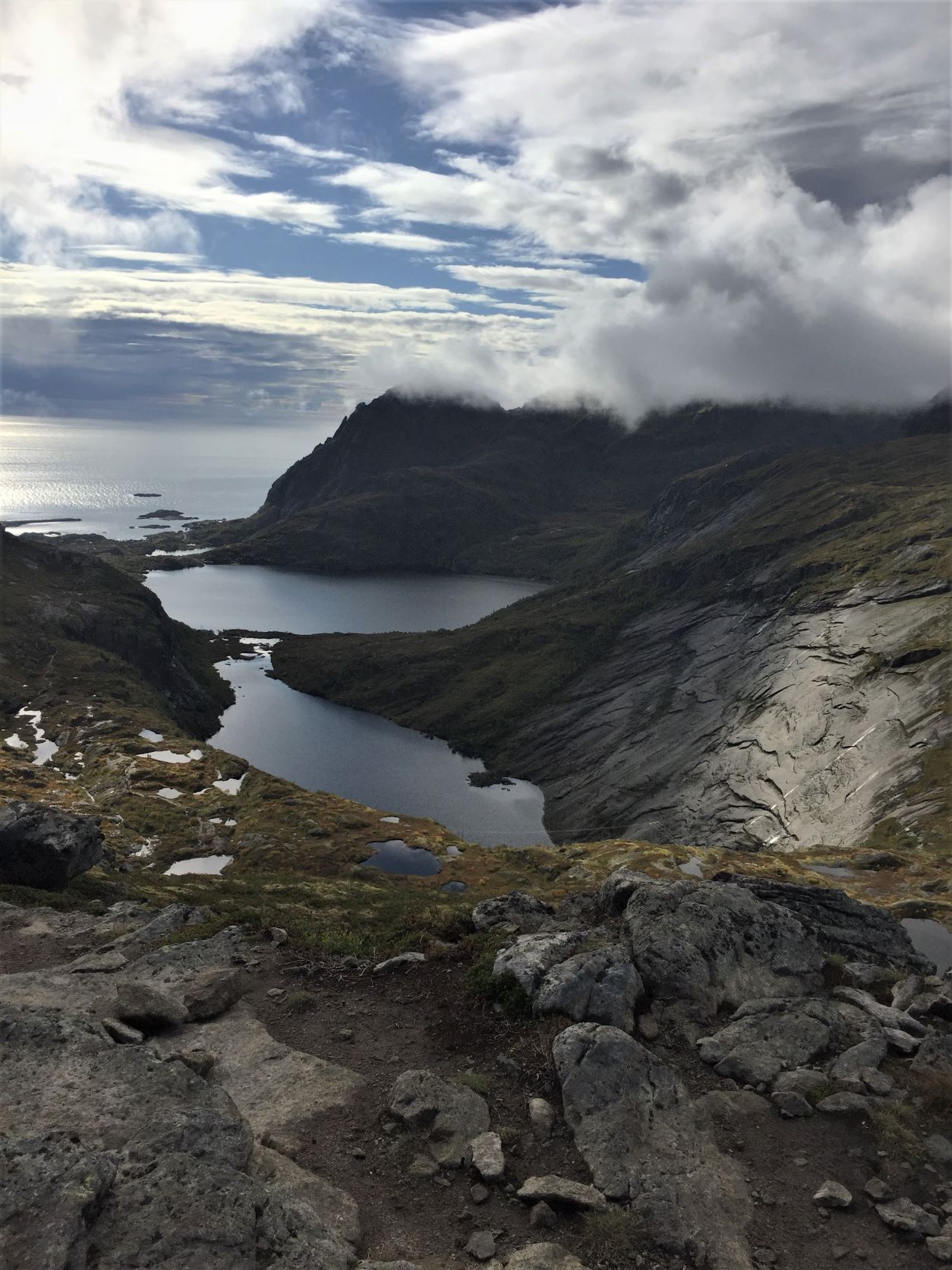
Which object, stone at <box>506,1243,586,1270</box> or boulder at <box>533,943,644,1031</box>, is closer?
stone at <box>506,1243,586,1270</box>

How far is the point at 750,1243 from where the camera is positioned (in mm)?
15422

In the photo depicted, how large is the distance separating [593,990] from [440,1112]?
6147mm

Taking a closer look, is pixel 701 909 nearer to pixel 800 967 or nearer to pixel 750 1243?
pixel 800 967

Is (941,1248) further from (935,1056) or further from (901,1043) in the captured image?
(901,1043)

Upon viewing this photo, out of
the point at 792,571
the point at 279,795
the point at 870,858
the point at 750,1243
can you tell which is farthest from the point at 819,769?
the point at 750,1243

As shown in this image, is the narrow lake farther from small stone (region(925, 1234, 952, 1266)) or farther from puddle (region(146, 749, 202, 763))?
small stone (region(925, 1234, 952, 1266))

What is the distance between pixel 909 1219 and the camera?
15.6 metres

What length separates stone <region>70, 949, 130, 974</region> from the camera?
1085 inches

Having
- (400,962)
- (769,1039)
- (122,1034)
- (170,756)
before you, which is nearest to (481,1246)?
(769,1039)

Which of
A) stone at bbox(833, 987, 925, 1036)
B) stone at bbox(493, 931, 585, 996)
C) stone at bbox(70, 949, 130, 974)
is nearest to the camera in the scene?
stone at bbox(833, 987, 925, 1036)

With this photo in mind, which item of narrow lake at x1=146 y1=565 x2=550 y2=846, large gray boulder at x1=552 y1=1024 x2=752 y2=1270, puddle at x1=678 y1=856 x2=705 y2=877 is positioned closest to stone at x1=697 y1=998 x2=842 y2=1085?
large gray boulder at x1=552 y1=1024 x2=752 y2=1270

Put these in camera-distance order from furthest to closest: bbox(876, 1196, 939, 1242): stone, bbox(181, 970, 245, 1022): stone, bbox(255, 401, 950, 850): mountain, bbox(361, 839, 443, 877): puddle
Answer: bbox(255, 401, 950, 850): mountain, bbox(361, 839, 443, 877): puddle, bbox(181, 970, 245, 1022): stone, bbox(876, 1196, 939, 1242): stone

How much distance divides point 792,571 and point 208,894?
169845mm

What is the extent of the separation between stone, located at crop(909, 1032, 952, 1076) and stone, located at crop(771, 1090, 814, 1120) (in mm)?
3850
